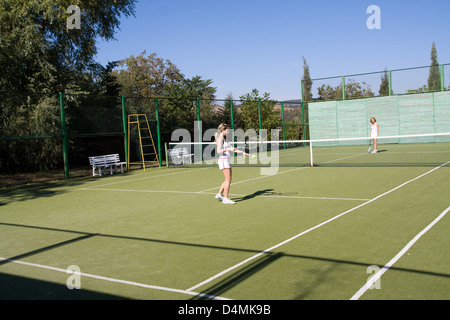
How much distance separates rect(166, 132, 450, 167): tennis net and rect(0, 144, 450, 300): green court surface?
392 centimetres

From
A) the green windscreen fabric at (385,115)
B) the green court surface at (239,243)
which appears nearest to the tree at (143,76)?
the green windscreen fabric at (385,115)

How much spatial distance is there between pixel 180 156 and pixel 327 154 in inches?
310

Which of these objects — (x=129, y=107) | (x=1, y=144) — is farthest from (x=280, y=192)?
(x=1, y=144)

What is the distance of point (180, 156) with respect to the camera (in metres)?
19.5

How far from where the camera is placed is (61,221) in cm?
783

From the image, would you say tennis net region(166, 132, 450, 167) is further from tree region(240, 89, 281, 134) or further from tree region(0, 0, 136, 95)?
tree region(0, 0, 136, 95)

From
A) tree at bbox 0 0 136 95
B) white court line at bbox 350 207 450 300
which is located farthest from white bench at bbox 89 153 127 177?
white court line at bbox 350 207 450 300

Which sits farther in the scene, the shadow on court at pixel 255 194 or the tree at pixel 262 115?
the tree at pixel 262 115

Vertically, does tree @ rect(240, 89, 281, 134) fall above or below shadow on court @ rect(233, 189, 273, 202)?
above

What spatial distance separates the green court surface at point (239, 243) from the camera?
4117mm

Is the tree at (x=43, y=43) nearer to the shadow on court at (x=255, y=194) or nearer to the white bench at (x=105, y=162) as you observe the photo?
the white bench at (x=105, y=162)

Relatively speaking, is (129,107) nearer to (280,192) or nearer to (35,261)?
(280,192)

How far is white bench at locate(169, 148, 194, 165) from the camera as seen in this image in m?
19.4
